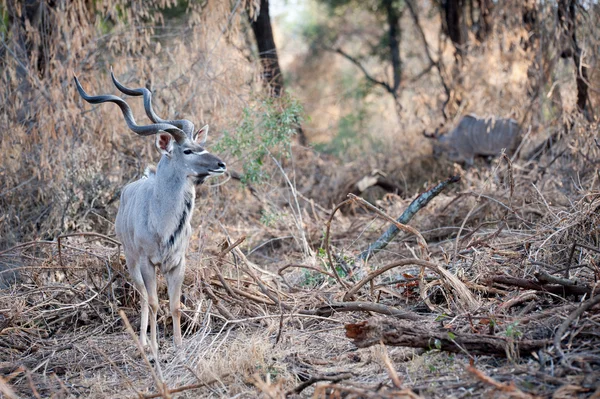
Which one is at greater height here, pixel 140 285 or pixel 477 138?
pixel 477 138

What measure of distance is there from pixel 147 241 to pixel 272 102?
3811 mm

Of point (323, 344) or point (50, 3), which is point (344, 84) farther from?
point (323, 344)

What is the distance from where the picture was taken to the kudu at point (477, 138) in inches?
385

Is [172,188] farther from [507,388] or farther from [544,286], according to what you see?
[507,388]

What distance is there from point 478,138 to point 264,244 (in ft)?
12.7

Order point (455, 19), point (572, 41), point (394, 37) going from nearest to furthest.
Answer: point (572, 41) < point (455, 19) < point (394, 37)

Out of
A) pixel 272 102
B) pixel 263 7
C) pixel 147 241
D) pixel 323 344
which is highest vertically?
pixel 263 7

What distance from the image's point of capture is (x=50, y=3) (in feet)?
28.2

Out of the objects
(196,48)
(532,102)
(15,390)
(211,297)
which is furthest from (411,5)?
(15,390)

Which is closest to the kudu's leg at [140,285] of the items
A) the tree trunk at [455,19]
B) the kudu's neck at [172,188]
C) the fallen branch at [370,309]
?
the kudu's neck at [172,188]

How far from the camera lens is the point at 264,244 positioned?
8008 millimetres

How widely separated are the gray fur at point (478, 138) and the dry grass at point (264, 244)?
0.23 m

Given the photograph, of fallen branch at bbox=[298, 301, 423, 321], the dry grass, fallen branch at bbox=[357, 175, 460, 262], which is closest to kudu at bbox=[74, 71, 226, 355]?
the dry grass

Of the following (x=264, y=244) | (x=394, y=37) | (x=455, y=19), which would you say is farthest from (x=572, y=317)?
(x=394, y=37)
